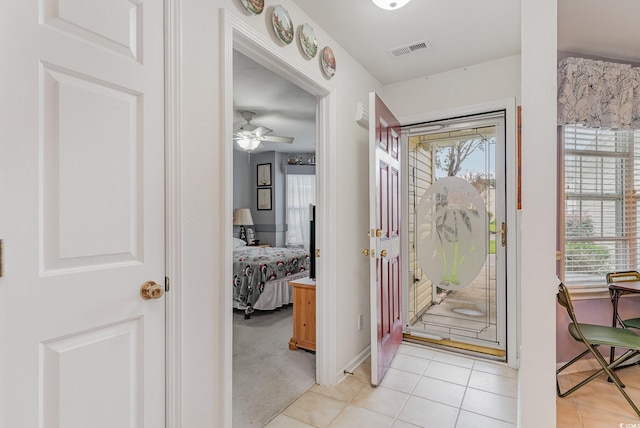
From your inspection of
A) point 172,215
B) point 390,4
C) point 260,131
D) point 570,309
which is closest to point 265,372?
point 172,215

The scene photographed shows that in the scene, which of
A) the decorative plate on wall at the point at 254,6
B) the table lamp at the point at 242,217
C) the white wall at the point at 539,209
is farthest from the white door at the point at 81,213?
the table lamp at the point at 242,217

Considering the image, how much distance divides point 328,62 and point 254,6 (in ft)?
2.42

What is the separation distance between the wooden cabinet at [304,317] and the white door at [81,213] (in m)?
1.70

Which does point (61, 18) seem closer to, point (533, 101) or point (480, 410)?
point (533, 101)

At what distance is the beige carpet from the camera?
2051mm

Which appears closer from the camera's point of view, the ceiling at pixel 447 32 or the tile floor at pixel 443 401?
the tile floor at pixel 443 401

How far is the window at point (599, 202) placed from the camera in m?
2.71

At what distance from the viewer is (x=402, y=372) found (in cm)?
254

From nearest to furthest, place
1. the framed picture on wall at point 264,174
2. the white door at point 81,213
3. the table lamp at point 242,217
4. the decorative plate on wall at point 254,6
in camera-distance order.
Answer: the white door at point 81,213
the decorative plate on wall at point 254,6
the table lamp at point 242,217
the framed picture on wall at point 264,174

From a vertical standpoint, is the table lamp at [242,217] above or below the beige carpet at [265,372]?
above

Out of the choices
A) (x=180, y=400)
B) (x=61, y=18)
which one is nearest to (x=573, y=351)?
(x=180, y=400)

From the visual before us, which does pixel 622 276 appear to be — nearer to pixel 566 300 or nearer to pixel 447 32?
pixel 566 300

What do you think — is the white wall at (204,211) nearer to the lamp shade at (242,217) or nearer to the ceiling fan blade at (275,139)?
the ceiling fan blade at (275,139)

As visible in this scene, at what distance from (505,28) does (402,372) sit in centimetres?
257
